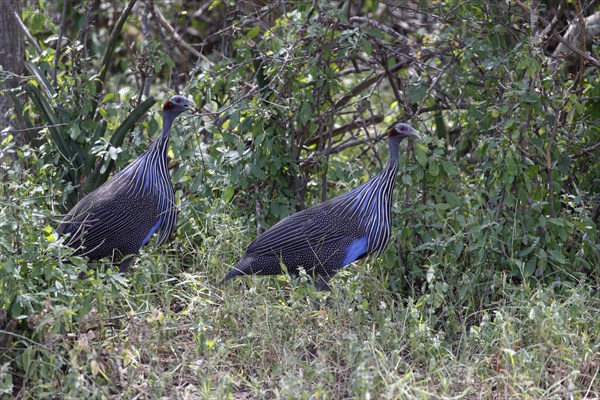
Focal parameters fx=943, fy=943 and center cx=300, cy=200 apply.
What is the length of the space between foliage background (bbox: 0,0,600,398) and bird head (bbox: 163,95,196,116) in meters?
0.31

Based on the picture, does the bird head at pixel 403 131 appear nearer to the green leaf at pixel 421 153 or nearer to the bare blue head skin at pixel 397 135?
the bare blue head skin at pixel 397 135

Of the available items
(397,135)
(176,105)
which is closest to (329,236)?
(397,135)

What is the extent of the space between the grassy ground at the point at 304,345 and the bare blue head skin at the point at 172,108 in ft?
2.81

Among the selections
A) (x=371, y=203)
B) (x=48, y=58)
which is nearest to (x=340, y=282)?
(x=371, y=203)

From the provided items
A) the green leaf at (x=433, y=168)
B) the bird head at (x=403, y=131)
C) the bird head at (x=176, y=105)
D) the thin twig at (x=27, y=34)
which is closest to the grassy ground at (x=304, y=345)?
the green leaf at (x=433, y=168)

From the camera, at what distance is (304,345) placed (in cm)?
434

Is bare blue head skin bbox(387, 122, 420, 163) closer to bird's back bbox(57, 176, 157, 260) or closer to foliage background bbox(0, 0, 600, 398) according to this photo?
foliage background bbox(0, 0, 600, 398)

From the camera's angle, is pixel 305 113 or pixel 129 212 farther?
pixel 305 113

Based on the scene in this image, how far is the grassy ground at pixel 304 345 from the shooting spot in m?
3.87

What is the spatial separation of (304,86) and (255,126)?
1.57ft

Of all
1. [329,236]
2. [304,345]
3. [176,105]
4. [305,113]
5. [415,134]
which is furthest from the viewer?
[305,113]

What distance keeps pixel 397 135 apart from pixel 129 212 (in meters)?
1.52

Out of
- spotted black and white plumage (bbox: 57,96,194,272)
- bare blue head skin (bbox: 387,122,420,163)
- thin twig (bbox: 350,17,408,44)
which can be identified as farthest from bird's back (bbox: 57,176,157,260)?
thin twig (bbox: 350,17,408,44)

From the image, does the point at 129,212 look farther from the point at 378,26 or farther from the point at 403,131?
the point at 378,26
